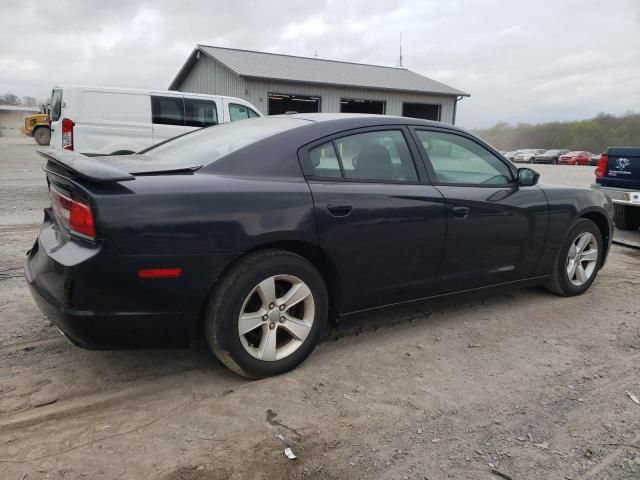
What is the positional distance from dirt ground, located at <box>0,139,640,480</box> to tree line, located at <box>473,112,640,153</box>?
6858 centimetres

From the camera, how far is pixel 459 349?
11.1 ft

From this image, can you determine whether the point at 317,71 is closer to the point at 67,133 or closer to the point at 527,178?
the point at 67,133

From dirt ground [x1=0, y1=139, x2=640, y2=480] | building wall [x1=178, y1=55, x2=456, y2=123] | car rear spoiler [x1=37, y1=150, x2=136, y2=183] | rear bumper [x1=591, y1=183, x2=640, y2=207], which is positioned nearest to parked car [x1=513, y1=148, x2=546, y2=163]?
building wall [x1=178, y1=55, x2=456, y2=123]

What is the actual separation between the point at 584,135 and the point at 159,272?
255 ft

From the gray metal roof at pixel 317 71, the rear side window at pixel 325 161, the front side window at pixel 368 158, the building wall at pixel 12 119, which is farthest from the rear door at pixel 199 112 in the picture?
the building wall at pixel 12 119

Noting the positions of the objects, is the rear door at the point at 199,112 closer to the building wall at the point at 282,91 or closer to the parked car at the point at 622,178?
the parked car at the point at 622,178

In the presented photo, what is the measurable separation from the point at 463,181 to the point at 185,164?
74.5 inches

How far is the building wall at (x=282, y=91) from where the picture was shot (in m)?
20.2

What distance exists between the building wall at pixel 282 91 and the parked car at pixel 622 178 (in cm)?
1423

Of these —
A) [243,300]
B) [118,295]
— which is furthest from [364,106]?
[118,295]

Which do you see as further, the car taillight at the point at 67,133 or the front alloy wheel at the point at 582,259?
the car taillight at the point at 67,133

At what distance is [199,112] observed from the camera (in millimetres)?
10758

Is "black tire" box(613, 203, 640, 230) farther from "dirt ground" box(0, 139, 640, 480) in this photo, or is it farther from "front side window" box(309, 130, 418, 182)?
"front side window" box(309, 130, 418, 182)

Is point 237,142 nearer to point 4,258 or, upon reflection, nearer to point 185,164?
point 185,164
